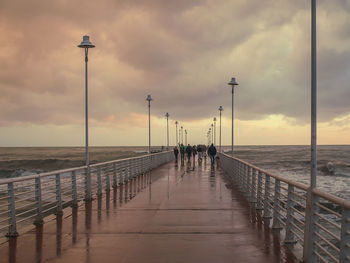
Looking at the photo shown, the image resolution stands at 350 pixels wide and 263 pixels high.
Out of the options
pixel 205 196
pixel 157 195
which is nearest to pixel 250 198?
pixel 205 196

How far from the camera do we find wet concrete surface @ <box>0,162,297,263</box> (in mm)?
6367

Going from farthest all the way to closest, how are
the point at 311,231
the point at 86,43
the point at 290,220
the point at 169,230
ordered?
1. the point at 86,43
2. the point at 169,230
3. the point at 290,220
4. the point at 311,231

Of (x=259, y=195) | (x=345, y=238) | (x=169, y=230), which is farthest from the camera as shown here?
(x=259, y=195)

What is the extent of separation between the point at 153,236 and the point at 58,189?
361 centimetres

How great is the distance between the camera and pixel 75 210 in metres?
11.1

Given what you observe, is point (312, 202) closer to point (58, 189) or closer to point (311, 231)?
point (311, 231)

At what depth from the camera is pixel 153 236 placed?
780cm

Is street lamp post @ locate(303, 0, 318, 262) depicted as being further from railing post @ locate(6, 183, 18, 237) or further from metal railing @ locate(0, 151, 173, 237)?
railing post @ locate(6, 183, 18, 237)

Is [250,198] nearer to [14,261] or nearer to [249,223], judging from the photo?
[249,223]

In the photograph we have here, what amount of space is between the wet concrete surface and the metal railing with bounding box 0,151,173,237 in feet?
1.54

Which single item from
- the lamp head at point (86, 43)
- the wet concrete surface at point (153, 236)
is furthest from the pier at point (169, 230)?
the lamp head at point (86, 43)

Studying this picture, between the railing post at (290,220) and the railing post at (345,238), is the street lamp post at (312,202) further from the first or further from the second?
the railing post at (345,238)

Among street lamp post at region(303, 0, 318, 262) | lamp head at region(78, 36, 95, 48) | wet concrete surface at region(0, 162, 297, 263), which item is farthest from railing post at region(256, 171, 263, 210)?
lamp head at region(78, 36, 95, 48)

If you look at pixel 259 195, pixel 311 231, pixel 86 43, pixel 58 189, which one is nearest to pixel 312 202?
pixel 311 231
